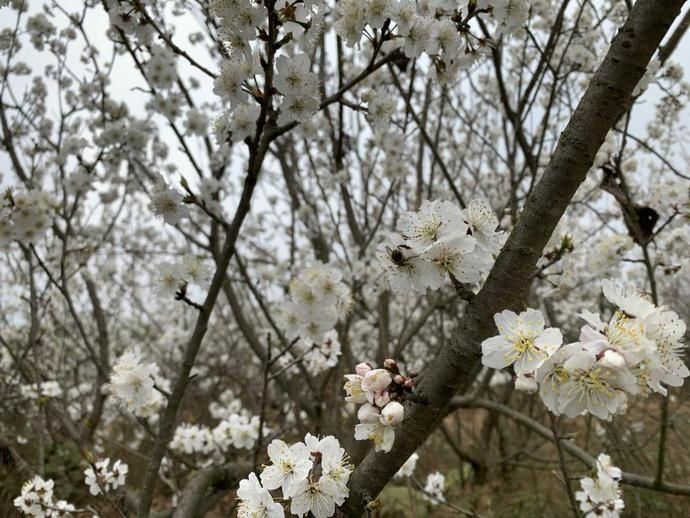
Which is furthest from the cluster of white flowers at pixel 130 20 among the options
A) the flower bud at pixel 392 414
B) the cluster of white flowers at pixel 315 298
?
the flower bud at pixel 392 414

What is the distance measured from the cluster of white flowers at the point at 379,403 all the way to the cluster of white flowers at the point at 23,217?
2307 mm

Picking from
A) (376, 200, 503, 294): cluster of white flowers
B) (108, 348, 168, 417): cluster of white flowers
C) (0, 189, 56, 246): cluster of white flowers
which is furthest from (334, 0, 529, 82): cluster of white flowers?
(0, 189, 56, 246): cluster of white flowers

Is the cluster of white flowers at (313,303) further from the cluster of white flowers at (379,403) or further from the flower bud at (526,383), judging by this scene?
the flower bud at (526,383)

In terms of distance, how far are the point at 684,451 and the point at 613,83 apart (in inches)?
159

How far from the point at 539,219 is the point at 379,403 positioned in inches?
18.2

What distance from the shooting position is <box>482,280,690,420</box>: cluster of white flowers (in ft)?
2.59

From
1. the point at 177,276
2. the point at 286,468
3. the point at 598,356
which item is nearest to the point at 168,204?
the point at 177,276

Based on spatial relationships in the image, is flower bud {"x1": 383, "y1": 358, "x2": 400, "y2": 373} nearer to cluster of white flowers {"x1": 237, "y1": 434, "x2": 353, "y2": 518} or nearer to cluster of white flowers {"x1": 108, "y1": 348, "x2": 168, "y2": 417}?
cluster of white flowers {"x1": 237, "y1": 434, "x2": 353, "y2": 518}

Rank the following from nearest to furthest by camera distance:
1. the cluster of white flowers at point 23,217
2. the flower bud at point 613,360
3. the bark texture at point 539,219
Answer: the flower bud at point 613,360, the bark texture at point 539,219, the cluster of white flowers at point 23,217

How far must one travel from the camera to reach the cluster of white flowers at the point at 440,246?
41.7 inches

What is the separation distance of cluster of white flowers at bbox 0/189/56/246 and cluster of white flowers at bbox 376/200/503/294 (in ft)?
7.31

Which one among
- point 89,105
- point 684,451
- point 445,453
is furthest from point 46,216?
point 445,453

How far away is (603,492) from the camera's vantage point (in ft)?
6.58

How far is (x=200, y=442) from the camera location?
384 cm
